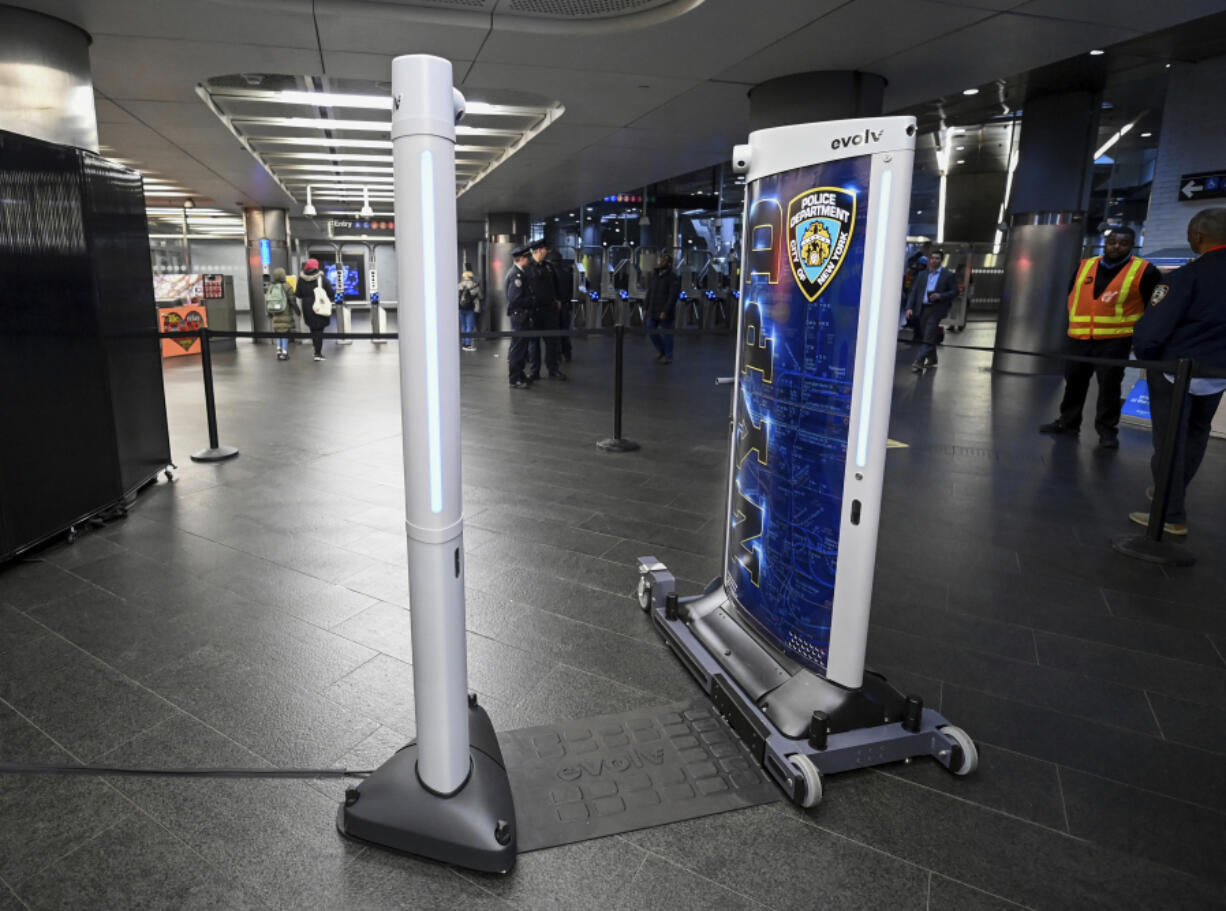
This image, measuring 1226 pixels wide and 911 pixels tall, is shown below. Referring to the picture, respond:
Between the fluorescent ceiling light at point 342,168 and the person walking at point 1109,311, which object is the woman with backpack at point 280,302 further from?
the person walking at point 1109,311

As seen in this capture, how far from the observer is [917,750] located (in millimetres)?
2271

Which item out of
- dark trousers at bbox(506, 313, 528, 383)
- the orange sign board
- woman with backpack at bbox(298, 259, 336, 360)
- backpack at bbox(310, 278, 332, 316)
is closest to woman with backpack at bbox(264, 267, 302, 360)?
woman with backpack at bbox(298, 259, 336, 360)

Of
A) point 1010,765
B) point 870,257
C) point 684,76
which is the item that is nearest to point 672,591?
point 1010,765

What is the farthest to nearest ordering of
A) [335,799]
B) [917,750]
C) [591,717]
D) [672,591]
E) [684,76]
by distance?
[684,76] < [672,591] < [591,717] < [917,750] < [335,799]

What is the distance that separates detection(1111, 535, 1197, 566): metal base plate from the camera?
3930 millimetres

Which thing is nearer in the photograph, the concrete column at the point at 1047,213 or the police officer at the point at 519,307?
the police officer at the point at 519,307

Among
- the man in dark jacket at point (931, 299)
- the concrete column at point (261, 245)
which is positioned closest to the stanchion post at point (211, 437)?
the man in dark jacket at point (931, 299)

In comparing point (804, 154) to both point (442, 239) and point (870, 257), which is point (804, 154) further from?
point (442, 239)

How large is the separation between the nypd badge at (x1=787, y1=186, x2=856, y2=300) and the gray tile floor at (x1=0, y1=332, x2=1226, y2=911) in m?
1.51

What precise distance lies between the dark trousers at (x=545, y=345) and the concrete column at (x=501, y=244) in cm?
721

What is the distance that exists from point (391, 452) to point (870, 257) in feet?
16.5

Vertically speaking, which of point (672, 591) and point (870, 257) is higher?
point (870, 257)

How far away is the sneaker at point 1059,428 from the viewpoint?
706 centimetres

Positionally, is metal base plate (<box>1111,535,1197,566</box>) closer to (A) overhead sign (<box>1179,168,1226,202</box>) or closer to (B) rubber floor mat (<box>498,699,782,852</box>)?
(B) rubber floor mat (<box>498,699,782,852</box>)
